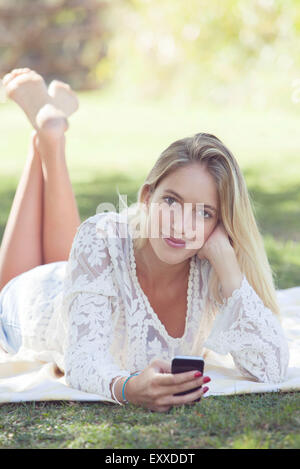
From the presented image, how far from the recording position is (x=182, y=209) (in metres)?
3.05

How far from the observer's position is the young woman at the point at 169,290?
301cm

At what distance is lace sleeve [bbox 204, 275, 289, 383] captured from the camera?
3.22m

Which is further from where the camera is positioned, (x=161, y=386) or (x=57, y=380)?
(x=57, y=380)

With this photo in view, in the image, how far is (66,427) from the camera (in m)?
2.78

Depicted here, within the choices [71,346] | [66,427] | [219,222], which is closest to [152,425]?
[66,427]

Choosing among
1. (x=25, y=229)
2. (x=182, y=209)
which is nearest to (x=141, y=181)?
(x=25, y=229)

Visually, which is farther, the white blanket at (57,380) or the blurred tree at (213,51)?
the blurred tree at (213,51)

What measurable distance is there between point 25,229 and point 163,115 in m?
10.1

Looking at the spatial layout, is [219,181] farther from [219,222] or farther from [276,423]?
[276,423]

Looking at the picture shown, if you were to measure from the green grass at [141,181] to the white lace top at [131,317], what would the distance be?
23 cm

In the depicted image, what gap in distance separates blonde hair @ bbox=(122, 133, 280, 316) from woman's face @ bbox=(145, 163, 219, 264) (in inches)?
1.5

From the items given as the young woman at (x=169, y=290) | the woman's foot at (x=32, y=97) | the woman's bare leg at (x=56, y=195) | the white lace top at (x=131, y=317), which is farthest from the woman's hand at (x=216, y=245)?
the woman's foot at (x=32, y=97)

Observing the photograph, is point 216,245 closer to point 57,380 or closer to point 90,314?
point 90,314

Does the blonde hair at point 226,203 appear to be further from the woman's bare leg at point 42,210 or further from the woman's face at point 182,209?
the woman's bare leg at point 42,210
